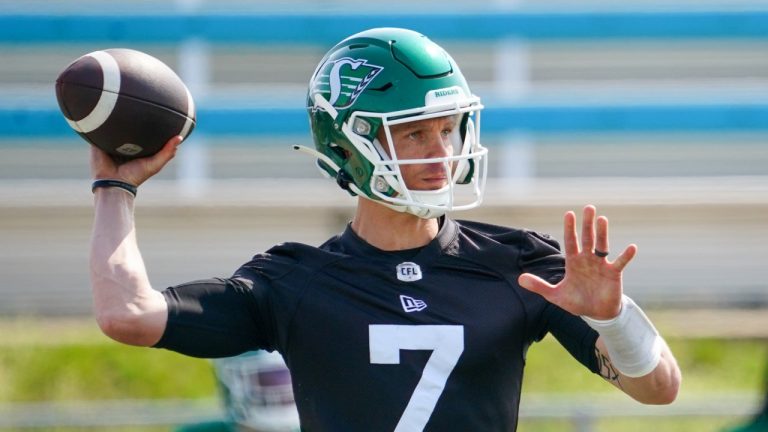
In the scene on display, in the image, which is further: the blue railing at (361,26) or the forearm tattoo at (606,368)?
the blue railing at (361,26)

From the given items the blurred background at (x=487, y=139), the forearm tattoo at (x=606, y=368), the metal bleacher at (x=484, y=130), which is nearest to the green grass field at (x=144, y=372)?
the blurred background at (x=487, y=139)

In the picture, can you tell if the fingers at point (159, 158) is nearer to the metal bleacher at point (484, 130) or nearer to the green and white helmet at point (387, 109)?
the green and white helmet at point (387, 109)

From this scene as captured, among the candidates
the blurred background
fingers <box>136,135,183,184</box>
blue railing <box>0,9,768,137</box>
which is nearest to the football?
fingers <box>136,135,183,184</box>

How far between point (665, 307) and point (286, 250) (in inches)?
201

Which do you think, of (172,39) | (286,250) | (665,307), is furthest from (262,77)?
(286,250)

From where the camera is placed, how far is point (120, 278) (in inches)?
106

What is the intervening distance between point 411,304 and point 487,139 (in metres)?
5.27

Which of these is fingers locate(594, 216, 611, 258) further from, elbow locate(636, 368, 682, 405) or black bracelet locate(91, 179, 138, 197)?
black bracelet locate(91, 179, 138, 197)

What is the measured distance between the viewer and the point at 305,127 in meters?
7.82

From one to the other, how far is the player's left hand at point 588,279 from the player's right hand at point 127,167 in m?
0.85

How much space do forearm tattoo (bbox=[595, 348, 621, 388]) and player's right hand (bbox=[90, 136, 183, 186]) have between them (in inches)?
40.4

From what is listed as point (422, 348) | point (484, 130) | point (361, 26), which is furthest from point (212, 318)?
point (361, 26)

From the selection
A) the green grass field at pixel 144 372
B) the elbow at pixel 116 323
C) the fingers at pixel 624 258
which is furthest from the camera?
the green grass field at pixel 144 372

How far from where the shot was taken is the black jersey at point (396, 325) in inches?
109
